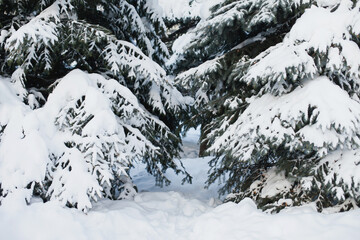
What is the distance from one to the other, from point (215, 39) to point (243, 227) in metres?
3.10

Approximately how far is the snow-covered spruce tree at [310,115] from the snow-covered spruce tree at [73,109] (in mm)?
1402

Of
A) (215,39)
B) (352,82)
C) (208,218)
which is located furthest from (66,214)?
(352,82)

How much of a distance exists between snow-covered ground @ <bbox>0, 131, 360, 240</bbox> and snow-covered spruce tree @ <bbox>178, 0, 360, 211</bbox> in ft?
1.21

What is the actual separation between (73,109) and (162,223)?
200 centimetres

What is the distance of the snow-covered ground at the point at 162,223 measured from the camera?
3.04 meters

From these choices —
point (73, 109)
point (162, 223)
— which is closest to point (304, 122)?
point (162, 223)

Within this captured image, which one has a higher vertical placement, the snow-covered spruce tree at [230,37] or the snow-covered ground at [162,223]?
the snow-covered spruce tree at [230,37]

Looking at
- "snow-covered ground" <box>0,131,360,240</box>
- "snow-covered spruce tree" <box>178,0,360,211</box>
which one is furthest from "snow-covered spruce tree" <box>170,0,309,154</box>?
"snow-covered ground" <box>0,131,360,240</box>

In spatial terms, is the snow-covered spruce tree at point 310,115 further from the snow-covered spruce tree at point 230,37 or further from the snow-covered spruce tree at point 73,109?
the snow-covered spruce tree at point 73,109

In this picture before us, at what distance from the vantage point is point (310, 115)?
3.65m

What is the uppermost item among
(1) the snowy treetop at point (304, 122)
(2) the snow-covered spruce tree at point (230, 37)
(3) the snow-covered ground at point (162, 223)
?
(2) the snow-covered spruce tree at point (230, 37)

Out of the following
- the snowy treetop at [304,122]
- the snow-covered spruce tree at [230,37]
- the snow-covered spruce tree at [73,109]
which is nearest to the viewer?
the snowy treetop at [304,122]

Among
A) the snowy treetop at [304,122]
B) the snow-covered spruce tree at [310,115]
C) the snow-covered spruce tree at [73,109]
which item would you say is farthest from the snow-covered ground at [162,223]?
the snowy treetop at [304,122]

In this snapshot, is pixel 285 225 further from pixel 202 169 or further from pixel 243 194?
pixel 202 169
